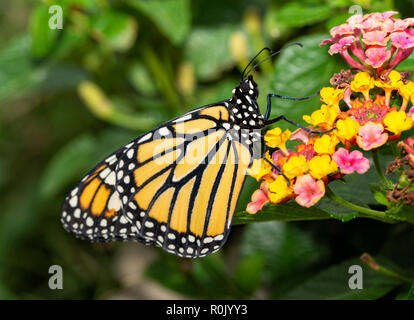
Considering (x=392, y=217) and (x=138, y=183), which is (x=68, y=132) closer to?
(x=138, y=183)

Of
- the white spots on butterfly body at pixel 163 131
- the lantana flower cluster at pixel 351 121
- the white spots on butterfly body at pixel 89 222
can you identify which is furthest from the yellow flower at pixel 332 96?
the white spots on butterfly body at pixel 89 222

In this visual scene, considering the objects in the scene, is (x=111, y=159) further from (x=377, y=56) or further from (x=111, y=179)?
(x=377, y=56)

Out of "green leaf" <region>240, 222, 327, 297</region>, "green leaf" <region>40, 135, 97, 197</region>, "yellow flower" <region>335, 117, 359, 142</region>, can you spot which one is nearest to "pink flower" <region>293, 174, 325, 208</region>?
"yellow flower" <region>335, 117, 359, 142</region>

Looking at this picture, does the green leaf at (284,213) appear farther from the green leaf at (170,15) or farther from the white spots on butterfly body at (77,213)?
the green leaf at (170,15)

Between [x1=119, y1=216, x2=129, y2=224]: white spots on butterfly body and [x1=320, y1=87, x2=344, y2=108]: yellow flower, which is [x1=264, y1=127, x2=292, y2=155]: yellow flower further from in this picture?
[x1=119, y1=216, x2=129, y2=224]: white spots on butterfly body

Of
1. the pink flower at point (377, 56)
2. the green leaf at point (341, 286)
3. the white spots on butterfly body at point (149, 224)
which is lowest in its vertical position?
the green leaf at point (341, 286)

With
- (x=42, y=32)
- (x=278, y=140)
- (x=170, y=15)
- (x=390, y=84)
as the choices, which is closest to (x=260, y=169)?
(x=278, y=140)
